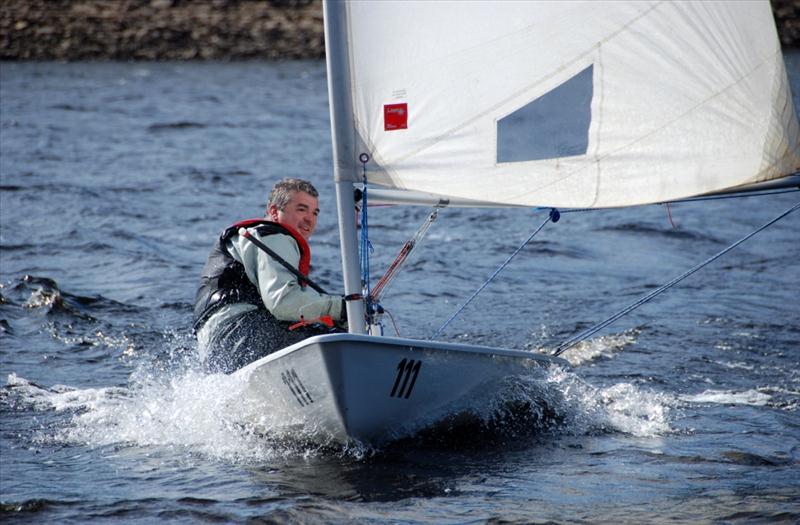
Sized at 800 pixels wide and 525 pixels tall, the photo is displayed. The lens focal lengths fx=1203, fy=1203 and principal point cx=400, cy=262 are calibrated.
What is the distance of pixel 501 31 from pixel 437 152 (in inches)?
25.0

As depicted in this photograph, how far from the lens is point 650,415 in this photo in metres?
6.45

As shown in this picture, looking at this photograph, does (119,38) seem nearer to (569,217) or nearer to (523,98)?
(569,217)

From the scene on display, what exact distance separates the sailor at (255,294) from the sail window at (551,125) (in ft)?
3.23

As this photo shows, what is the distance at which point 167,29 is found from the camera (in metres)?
34.4

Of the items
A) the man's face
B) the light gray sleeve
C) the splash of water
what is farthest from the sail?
the splash of water

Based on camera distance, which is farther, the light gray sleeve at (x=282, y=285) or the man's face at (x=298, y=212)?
the man's face at (x=298, y=212)

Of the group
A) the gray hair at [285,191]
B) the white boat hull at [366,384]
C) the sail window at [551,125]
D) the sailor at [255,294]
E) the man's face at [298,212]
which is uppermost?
the sail window at [551,125]

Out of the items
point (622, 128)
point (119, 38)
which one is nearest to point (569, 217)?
point (622, 128)

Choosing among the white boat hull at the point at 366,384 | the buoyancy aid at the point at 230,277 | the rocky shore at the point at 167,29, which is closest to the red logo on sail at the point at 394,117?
the buoyancy aid at the point at 230,277

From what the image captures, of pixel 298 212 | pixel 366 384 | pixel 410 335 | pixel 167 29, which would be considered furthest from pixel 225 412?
pixel 167 29

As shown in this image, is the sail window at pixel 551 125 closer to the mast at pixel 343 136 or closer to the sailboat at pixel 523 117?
the sailboat at pixel 523 117

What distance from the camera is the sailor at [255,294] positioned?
5562mm

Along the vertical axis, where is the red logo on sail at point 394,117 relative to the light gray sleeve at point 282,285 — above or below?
above

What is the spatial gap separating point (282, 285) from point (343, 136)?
733mm
